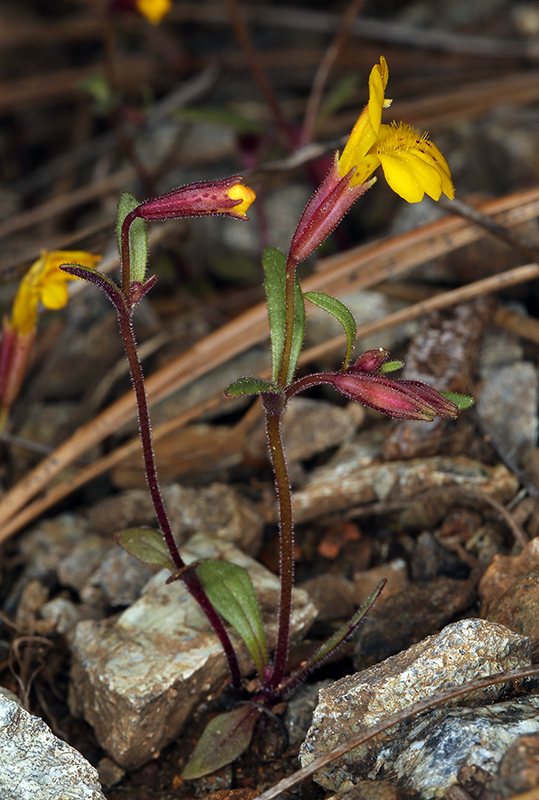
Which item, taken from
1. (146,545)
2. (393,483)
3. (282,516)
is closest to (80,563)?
(146,545)

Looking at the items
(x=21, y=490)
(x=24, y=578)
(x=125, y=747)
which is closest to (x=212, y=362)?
(x=21, y=490)

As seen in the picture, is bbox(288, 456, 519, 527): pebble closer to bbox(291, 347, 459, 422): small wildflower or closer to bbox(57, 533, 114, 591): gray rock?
bbox(57, 533, 114, 591): gray rock

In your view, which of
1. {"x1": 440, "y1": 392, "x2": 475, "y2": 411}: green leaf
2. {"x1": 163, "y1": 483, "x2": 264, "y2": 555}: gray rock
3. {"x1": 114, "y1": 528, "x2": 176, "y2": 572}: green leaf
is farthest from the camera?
{"x1": 163, "y1": 483, "x2": 264, "y2": 555}: gray rock

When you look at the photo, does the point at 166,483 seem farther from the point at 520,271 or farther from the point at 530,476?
the point at 520,271

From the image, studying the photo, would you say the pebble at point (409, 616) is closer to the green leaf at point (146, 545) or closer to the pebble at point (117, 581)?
the green leaf at point (146, 545)

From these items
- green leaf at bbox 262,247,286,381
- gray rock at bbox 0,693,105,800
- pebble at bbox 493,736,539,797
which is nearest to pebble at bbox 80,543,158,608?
gray rock at bbox 0,693,105,800

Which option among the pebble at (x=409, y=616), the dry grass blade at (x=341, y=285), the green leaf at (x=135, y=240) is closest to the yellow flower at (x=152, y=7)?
the dry grass blade at (x=341, y=285)
